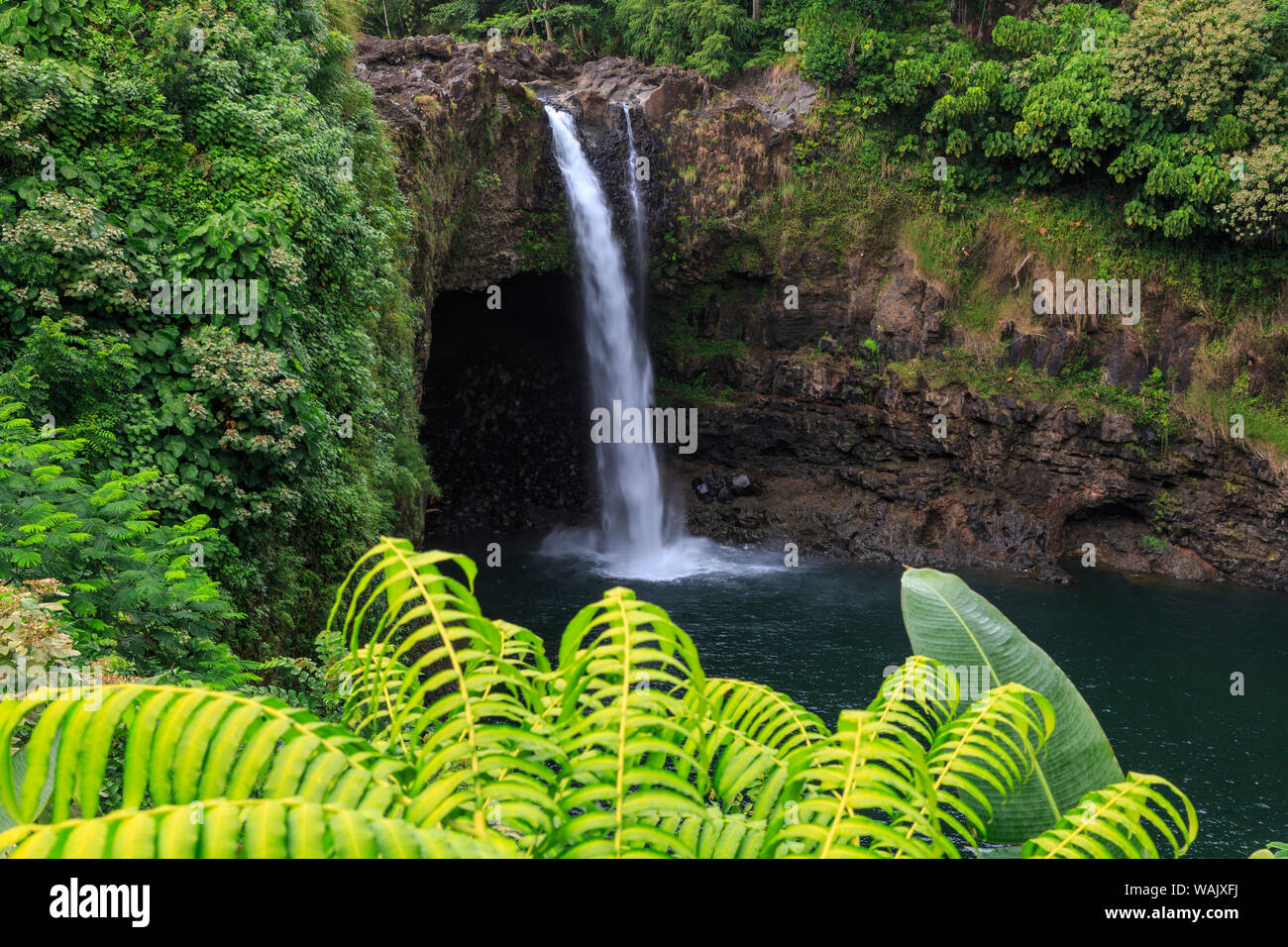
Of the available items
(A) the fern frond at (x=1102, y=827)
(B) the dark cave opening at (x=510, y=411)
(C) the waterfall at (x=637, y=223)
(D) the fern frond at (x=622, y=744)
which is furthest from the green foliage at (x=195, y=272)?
(C) the waterfall at (x=637, y=223)

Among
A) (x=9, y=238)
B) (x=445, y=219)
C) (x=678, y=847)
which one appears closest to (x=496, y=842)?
(x=678, y=847)

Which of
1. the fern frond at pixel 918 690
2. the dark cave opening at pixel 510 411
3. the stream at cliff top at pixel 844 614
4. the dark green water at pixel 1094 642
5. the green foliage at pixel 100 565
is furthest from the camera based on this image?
the dark cave opening at pixel 510 411

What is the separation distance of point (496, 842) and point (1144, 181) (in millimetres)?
22048

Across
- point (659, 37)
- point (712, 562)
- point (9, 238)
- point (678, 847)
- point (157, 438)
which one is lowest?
point (712, 562)

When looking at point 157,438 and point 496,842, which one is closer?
point 496,842

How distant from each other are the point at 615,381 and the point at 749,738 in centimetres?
2042

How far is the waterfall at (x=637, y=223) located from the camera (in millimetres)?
20656

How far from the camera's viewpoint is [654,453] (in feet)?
75.0

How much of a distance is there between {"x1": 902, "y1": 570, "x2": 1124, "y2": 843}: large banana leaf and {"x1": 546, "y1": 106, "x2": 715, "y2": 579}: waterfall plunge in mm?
17209

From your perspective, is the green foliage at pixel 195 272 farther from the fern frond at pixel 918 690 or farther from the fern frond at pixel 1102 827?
the fern frond at pixel 1102 827

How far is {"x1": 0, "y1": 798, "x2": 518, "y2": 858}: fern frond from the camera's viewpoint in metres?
1.09

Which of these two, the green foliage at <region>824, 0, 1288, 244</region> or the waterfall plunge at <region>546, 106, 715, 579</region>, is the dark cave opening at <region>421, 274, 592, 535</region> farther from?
the green foliage at <region>824, 0, 1288, 244</region>

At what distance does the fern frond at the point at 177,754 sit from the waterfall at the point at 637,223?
20841 mm

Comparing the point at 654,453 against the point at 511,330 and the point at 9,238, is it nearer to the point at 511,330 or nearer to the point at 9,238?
the point at 511,330
